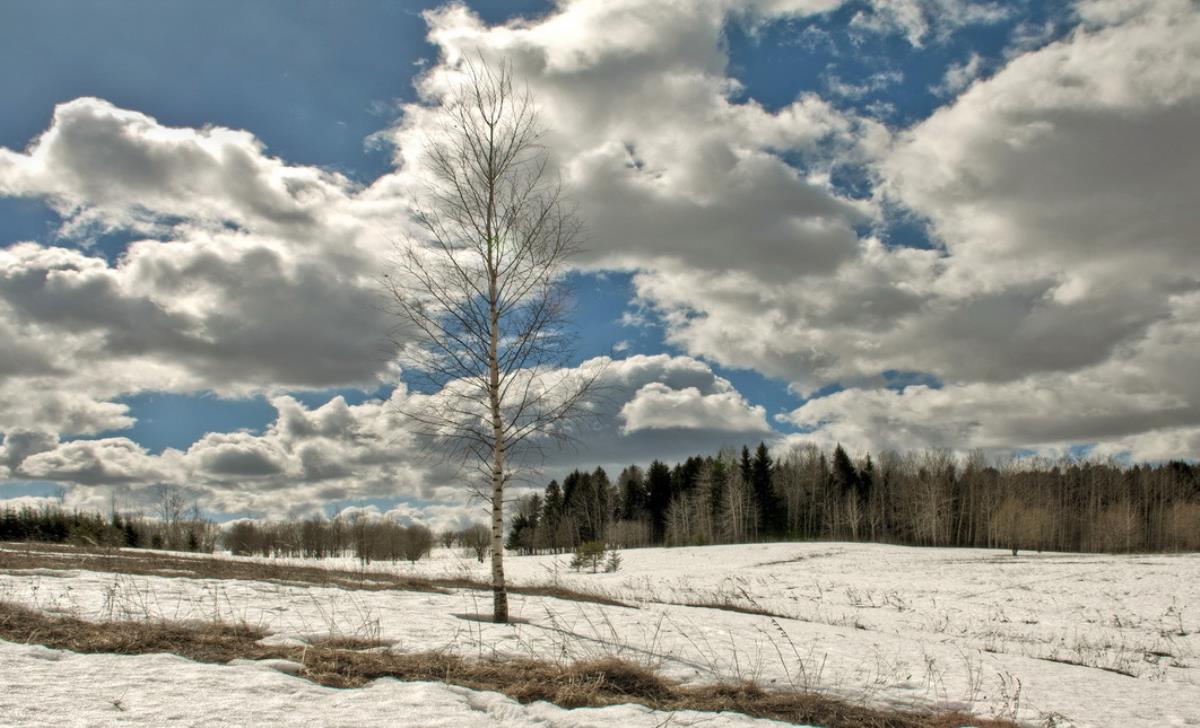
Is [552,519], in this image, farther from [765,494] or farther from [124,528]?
[124,528]

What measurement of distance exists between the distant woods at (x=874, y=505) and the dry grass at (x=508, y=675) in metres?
68.8

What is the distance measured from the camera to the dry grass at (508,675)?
617 cm

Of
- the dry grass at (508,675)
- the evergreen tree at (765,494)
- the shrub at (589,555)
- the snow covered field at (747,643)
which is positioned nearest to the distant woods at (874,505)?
the evergreen tree at (765,494)

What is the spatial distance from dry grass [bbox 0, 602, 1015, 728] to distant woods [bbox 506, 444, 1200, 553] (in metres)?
68.8

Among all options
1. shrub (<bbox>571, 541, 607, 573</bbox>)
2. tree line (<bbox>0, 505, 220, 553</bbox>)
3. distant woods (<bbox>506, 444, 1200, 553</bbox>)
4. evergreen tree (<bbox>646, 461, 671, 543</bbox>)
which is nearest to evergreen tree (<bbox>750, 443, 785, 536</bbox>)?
distant woods (<bbox>506, 444, 1200, 553</bbox>)

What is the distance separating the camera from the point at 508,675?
266 inches

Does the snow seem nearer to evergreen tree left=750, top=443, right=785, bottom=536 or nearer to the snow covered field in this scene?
the snow covered field

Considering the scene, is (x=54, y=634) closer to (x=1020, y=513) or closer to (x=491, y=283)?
(x=491, y=283)

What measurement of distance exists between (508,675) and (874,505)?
285 feet

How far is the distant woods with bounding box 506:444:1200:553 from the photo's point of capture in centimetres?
7244

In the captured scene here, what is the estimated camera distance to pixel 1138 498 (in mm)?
77250

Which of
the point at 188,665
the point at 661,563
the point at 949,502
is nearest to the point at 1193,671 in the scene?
the point at 188,665

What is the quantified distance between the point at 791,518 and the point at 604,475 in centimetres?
2680

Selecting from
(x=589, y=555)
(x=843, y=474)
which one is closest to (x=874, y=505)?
(x=843, y=474)
